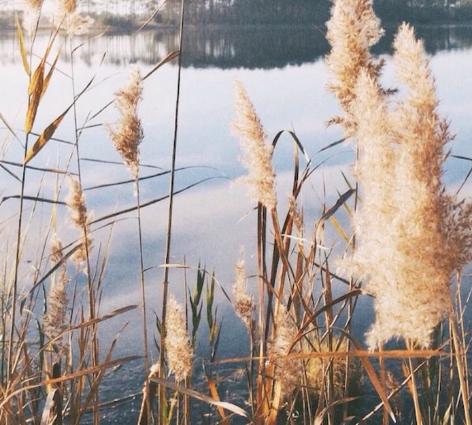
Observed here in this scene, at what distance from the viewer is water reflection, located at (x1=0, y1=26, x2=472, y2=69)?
1386 cm

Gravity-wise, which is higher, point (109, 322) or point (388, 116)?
point (388, 116)

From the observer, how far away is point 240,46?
59.1 feet

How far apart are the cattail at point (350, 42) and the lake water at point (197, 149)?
0.30ft

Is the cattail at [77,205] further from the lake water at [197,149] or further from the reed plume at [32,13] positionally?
the reed plume at [32,13]

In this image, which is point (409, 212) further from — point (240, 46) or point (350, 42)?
point (240, 46)

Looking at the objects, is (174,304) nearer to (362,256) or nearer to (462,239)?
(362,256)

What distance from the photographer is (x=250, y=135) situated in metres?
1.21

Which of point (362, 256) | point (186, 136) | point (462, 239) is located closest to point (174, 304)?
point (362, 256)

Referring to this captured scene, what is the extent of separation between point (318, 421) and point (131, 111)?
2.19 ft

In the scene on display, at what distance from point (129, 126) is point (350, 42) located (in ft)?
1.43

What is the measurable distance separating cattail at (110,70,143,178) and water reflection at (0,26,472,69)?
9.86 metres

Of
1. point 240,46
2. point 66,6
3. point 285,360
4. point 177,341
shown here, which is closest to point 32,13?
point 66,6

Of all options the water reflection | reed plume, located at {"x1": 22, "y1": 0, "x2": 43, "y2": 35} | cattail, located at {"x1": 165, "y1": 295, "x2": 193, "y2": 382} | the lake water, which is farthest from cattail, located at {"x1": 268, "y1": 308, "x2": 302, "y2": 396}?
the water reflection

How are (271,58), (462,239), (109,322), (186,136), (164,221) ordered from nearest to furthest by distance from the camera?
(462,239) → (109,322) → (164,221) → (186,136) → (271,58)
